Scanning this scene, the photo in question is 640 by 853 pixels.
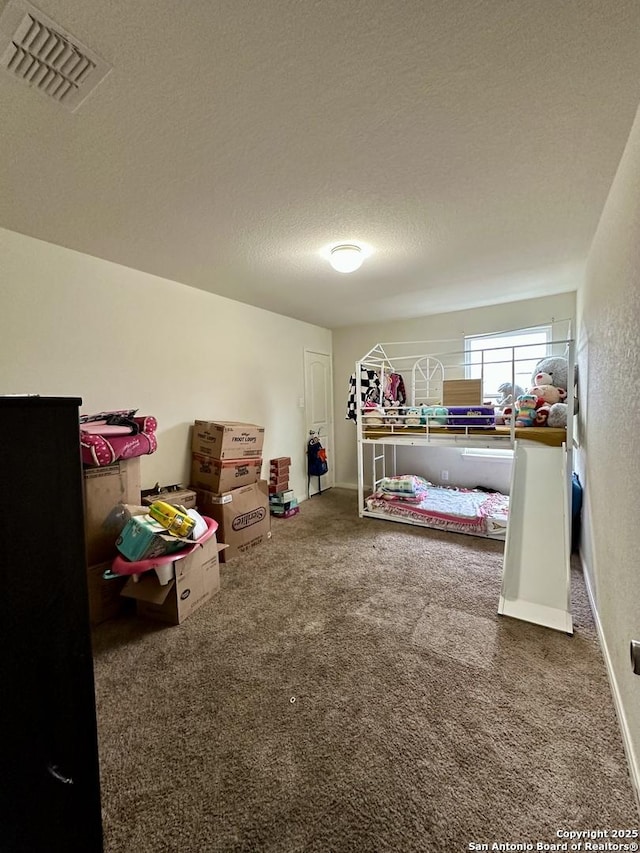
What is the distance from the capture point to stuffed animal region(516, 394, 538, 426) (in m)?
2.98

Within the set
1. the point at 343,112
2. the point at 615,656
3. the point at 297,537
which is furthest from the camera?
the point at 297,537

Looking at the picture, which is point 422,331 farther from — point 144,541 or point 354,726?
point 354,726

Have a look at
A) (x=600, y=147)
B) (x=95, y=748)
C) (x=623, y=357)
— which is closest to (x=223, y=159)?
(x=600, y=147)

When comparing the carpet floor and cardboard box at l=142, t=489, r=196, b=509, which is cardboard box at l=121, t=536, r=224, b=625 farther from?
cardboard box at l=142, t=489, r=196, b=509

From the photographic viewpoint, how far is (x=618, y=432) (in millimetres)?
1537

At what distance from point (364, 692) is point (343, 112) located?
96.3 inches

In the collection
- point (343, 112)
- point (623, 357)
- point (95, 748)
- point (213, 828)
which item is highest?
point (343, 112)

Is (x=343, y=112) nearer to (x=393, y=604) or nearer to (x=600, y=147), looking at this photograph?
(x=600, y=147)

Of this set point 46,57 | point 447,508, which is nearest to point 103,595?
point 46,57

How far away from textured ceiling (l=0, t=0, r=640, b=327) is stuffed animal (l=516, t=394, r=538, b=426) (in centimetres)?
119

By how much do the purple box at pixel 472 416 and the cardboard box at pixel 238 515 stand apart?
2058 mm

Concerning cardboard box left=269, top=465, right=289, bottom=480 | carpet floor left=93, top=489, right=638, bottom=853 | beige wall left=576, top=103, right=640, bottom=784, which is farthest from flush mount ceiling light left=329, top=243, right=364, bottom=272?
cardboard box left=269, top=465, right=289, bottom=480

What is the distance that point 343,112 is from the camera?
4.13ft

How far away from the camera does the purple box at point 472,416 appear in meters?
3.20
